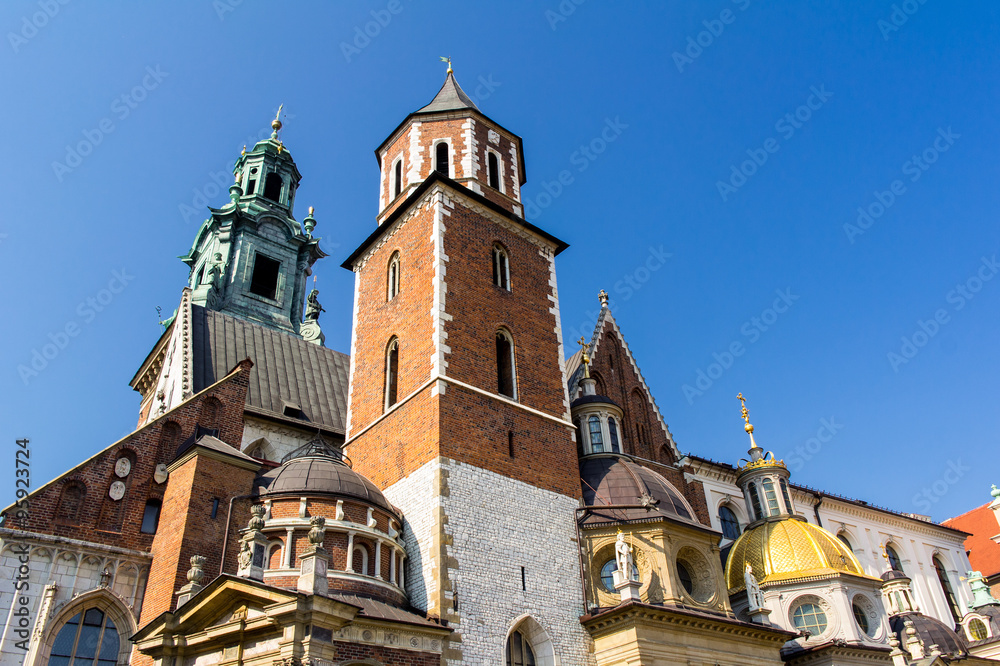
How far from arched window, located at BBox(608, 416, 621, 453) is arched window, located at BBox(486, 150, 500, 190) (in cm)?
785

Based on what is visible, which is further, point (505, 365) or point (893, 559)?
point (893, 559)

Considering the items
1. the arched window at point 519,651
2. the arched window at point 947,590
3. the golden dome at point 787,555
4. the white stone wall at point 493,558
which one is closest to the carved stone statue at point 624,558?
the white stone wall at point 493,558

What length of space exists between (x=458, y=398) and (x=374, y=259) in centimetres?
700

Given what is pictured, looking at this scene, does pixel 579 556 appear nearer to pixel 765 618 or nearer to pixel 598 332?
pixel 765 618

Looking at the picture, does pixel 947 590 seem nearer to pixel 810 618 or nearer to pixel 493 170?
pixel 810 618

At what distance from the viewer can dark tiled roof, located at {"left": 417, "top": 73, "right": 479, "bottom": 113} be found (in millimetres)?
25516

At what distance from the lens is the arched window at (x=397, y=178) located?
2500 cm

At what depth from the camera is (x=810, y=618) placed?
2277 centimetres

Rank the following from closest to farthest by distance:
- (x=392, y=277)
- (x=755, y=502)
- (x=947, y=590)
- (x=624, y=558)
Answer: (x=624, y=558) < (x=392, y=277) < (x=755, y=502) < (x=947, y=590)

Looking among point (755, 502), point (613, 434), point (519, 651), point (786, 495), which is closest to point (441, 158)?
point (613, 434)

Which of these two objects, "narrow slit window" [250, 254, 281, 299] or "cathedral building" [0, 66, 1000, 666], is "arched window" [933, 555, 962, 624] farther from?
"narrow slit window" [250, 254, 281, 299]

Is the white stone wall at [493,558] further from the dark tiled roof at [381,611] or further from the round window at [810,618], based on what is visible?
the round window at [810,618]

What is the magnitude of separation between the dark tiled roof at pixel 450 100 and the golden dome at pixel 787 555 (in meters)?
16.1

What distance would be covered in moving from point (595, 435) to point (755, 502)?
875cm
